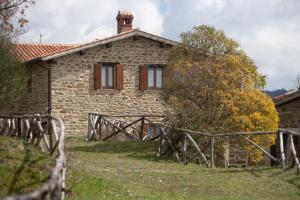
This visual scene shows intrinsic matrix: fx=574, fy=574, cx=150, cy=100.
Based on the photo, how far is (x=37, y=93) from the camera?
2652cm

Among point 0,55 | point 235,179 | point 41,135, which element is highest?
point 0,55

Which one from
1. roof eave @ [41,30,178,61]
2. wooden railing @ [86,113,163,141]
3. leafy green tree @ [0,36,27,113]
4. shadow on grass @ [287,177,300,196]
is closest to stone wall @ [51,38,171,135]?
roof eave @ [41,30,178,61]

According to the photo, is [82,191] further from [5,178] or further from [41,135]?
[41,135]

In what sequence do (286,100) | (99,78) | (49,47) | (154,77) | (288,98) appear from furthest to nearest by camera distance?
(49,47), (154,77), (99,78), (286,100), (288,98)

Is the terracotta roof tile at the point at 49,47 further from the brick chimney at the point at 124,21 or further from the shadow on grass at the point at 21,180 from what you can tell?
the shadow on grass at the point at 21,180

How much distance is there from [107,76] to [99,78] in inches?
21.5

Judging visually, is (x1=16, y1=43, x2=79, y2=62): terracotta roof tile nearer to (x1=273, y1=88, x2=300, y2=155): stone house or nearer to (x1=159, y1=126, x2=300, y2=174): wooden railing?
(x1=159, y1=126, x2=300, y2=174): wooden railing

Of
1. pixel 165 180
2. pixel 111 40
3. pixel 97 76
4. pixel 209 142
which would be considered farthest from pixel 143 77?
pixel 165 180

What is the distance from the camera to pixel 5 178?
1058 centimetres

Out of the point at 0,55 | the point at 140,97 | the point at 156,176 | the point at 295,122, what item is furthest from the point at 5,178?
the point at 140,97

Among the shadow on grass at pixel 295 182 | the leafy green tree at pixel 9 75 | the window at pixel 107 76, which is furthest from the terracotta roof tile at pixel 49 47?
the shadow on grass at pixel 295 182

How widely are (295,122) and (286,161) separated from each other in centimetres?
517

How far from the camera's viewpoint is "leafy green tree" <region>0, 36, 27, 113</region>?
20.9 meters

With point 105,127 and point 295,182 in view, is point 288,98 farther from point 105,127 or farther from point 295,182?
point 105,127
